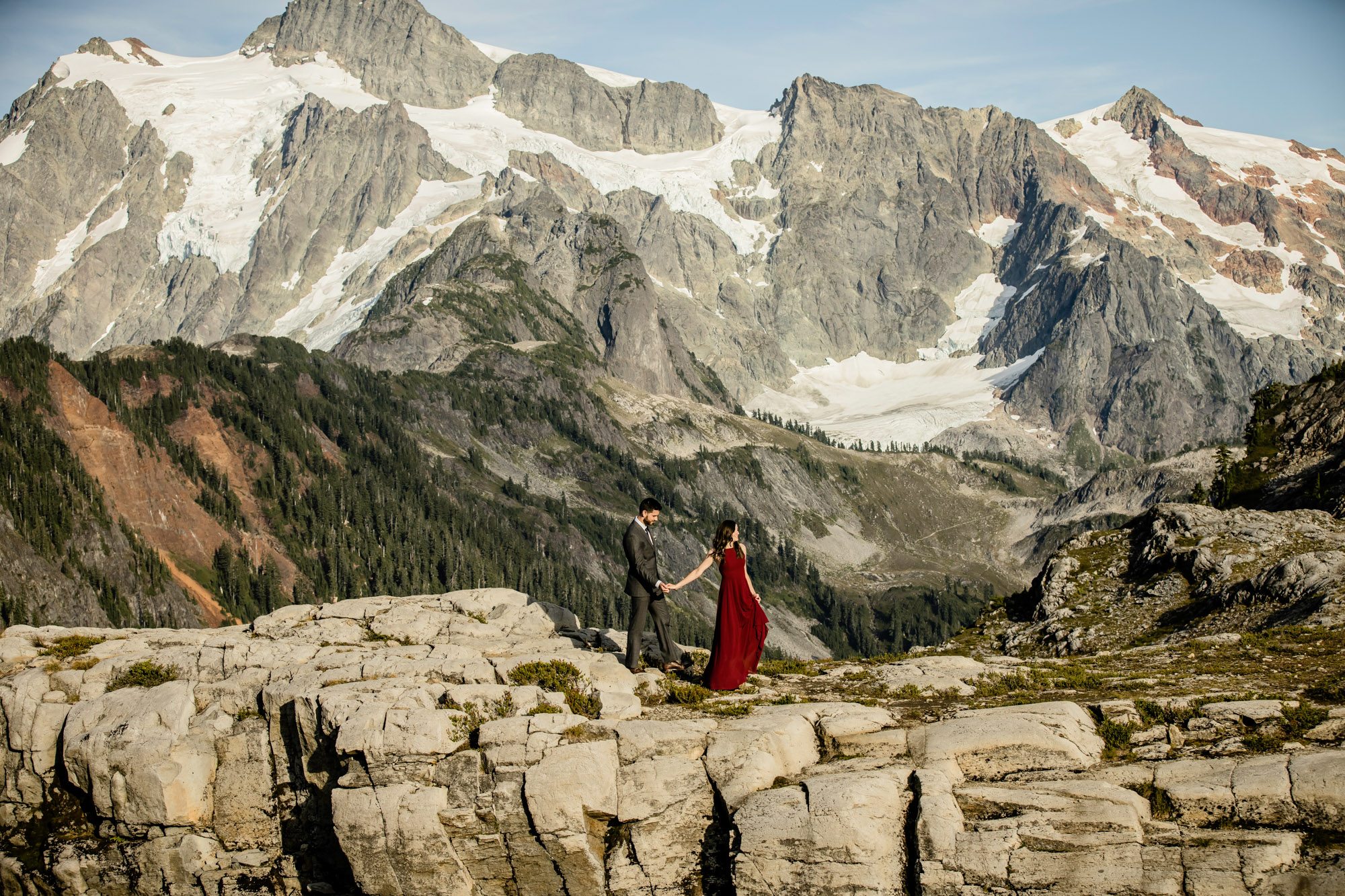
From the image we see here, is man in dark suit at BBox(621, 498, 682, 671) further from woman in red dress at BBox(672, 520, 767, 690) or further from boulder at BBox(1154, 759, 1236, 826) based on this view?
boulder at BBox(1154, 759, 1236, 826)

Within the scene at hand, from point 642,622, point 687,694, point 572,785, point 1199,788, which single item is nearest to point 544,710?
point 572,785

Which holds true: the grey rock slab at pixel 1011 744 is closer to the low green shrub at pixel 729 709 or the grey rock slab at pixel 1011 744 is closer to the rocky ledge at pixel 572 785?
the rocky ledge at pixel 572 785

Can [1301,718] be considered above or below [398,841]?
above

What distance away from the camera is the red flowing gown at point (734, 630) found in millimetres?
33625

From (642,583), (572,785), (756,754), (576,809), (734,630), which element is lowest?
(576,809)

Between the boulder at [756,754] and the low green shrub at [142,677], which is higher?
the low green shrub at [142,677]

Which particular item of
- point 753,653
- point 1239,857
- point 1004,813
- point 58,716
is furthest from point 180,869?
point 1239,857

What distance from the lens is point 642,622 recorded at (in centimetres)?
3506

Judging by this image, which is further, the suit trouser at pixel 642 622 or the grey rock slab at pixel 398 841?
the suit trouser at pixel 642 622

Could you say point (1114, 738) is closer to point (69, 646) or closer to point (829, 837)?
point (829, 837)

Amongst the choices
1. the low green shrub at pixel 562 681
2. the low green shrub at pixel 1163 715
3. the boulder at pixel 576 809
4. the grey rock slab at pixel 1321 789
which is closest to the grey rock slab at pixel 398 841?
the boulder at pixel 576 809

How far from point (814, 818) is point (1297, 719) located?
43.6 ft

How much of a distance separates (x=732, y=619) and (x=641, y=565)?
3.40 metres

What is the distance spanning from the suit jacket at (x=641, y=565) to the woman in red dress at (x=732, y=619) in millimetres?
1145
